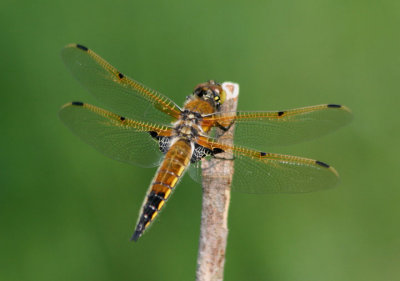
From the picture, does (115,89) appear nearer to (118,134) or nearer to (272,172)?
(118,134)

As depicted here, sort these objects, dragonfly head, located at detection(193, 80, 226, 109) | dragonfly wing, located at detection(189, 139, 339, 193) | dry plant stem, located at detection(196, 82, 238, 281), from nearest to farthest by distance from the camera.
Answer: dry plant stem, located at detection(196, 82, 238, 281) → dragonfly wing, located at detection(189, 139, 339, 193) → dragonfly head, located at detection(193, 80, 226, 109)

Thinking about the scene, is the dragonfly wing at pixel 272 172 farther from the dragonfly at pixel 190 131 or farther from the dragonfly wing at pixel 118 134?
the dragonfly wing at pixel 118 134

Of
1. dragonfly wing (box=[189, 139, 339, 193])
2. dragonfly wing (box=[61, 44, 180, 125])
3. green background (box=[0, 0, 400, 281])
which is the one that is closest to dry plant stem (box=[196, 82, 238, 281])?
dragonfly wing (box=[189, 139, 339, 193])

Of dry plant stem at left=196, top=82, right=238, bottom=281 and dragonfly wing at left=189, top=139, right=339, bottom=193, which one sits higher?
dragonfly wing at left=189, top=139, right=339, bottom=193

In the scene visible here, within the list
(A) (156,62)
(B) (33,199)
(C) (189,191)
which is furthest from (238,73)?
(B) (33,199)

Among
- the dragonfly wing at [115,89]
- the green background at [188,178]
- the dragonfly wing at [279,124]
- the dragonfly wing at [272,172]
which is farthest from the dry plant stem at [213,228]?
the green background at [188,178]

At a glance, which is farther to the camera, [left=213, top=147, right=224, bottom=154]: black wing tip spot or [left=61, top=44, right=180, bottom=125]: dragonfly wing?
[left=61, top=44, right=180, bottom=125]: dragonfly wing

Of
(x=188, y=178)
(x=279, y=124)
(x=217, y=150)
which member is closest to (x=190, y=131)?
(x=217, y=150)

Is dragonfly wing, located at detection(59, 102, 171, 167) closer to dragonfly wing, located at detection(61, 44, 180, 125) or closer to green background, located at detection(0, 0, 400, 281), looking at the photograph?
dragonfly wing, located at detection(61, 44, 180, 125)
